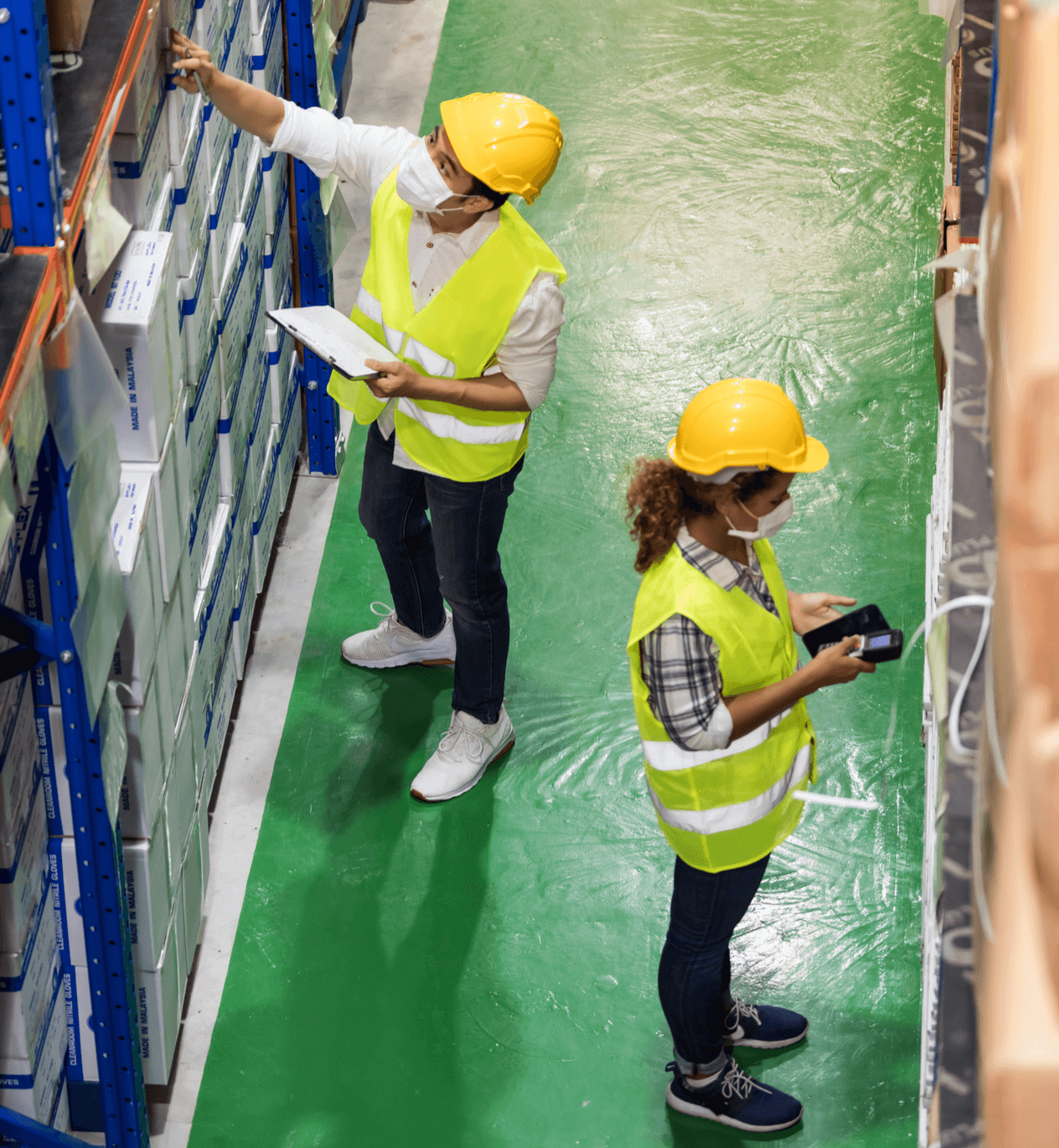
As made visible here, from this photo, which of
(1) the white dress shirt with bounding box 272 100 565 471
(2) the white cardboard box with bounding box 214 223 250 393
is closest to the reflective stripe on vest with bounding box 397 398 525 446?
(1) the white dress shirt with bounding box 272 100 565 471

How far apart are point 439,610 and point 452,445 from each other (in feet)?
4.00

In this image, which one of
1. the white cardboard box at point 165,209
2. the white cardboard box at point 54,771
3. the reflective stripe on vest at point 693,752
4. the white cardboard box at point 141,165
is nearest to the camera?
the white cardboard box at point 54,771

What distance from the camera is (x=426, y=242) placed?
4586mm

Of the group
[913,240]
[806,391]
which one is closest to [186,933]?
[806,391]

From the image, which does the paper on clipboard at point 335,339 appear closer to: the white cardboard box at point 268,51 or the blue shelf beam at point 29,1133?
the white cardboard box at point 268,51

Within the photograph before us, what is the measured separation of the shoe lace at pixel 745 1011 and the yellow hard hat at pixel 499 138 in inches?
95.4

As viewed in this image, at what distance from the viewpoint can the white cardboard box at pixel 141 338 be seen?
3.83 metres

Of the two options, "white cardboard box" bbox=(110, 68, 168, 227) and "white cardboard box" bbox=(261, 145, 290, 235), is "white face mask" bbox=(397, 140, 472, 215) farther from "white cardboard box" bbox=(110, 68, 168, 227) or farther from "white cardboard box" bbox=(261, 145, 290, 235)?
"white cardboard box" bbox=(261, 145, 290, 235)

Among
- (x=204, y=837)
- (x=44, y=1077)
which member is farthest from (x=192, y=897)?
(x=44, y=1077)

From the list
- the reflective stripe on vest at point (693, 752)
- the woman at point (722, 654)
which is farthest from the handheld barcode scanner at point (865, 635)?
the reflective stripe on vest at point (693, 752)

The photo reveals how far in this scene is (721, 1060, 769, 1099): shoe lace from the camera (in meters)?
4.53

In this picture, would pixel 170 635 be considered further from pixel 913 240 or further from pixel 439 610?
pixel 913 240

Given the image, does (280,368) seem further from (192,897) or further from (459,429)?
(192,897)

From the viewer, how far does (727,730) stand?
3.61 m
